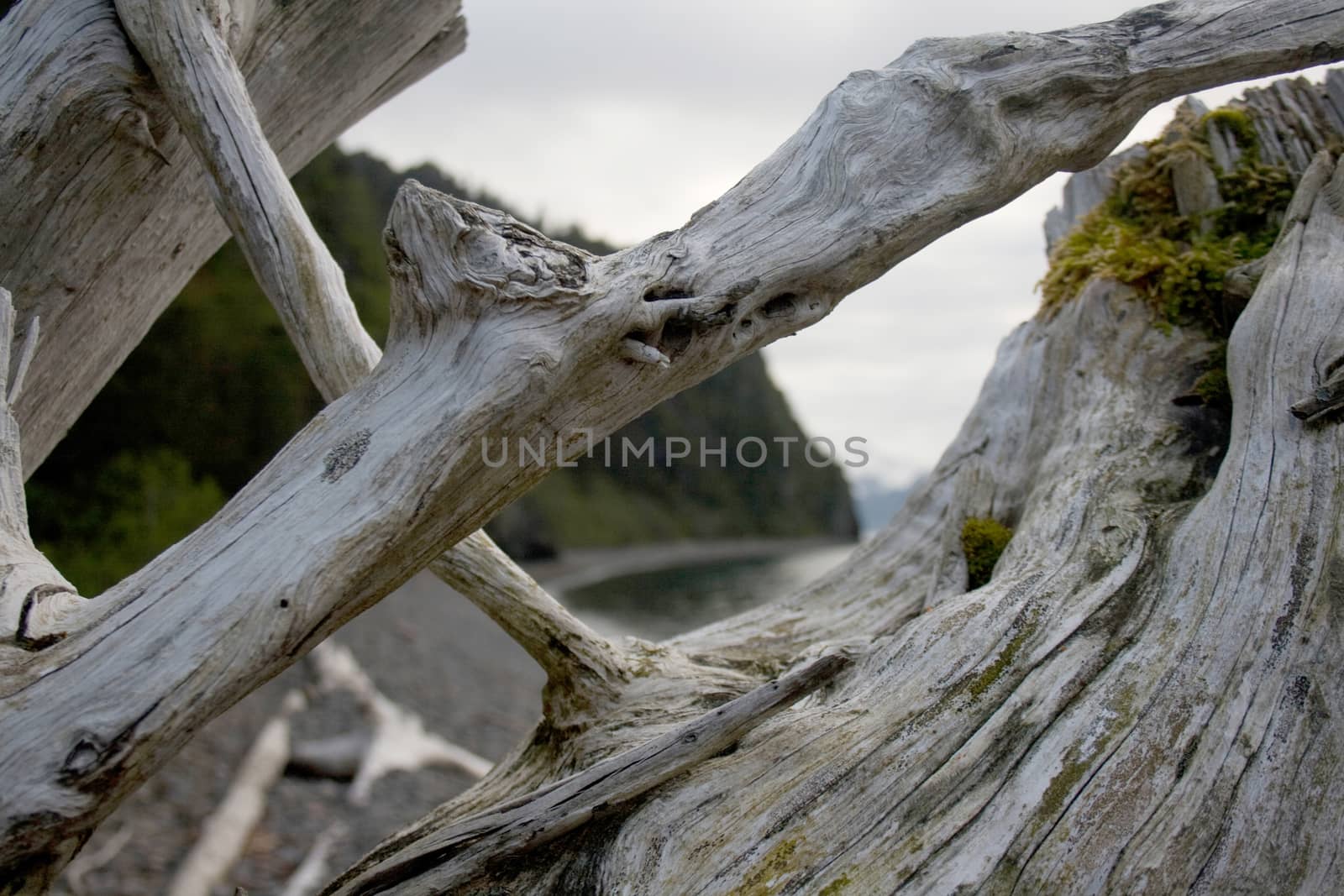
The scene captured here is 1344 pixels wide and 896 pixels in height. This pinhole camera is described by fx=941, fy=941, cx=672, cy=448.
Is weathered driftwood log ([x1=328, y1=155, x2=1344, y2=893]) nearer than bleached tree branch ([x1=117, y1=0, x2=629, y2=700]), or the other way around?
weathered driftwood log ([x1=328, y1=155, x2=1344, y2=893])

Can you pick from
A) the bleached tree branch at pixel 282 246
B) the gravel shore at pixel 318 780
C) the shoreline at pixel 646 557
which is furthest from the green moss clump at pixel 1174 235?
the shoreline at pixel 646 557

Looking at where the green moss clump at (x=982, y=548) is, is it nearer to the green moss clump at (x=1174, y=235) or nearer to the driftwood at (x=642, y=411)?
the driftwood at (x=642, y=411)

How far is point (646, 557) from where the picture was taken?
1815 inches

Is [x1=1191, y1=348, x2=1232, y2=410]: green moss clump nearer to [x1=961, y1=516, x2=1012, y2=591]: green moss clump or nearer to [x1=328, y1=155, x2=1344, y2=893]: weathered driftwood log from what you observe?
[x1=328, y1=155, x2=1344, y2=893]: weathered driftwood log

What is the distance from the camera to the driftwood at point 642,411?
296 cm

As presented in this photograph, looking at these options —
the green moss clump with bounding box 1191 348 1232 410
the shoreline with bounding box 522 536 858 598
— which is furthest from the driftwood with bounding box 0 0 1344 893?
the shoreline with bounding box 522 536 858 598

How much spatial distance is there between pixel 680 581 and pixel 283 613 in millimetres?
31449

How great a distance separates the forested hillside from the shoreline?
2.46 feet

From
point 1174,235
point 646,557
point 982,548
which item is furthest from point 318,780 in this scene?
point 646,557

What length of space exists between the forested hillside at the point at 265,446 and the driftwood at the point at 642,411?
5.61 metres

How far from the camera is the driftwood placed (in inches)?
116

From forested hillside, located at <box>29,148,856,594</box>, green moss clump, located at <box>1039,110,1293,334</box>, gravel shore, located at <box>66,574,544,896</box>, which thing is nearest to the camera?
green moss clump, located at <box>1039,110,1293,334</box>

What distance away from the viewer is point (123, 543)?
13016 millimetres

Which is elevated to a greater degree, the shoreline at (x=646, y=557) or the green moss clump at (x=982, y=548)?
the green moss clump at (x=982, y=548)
